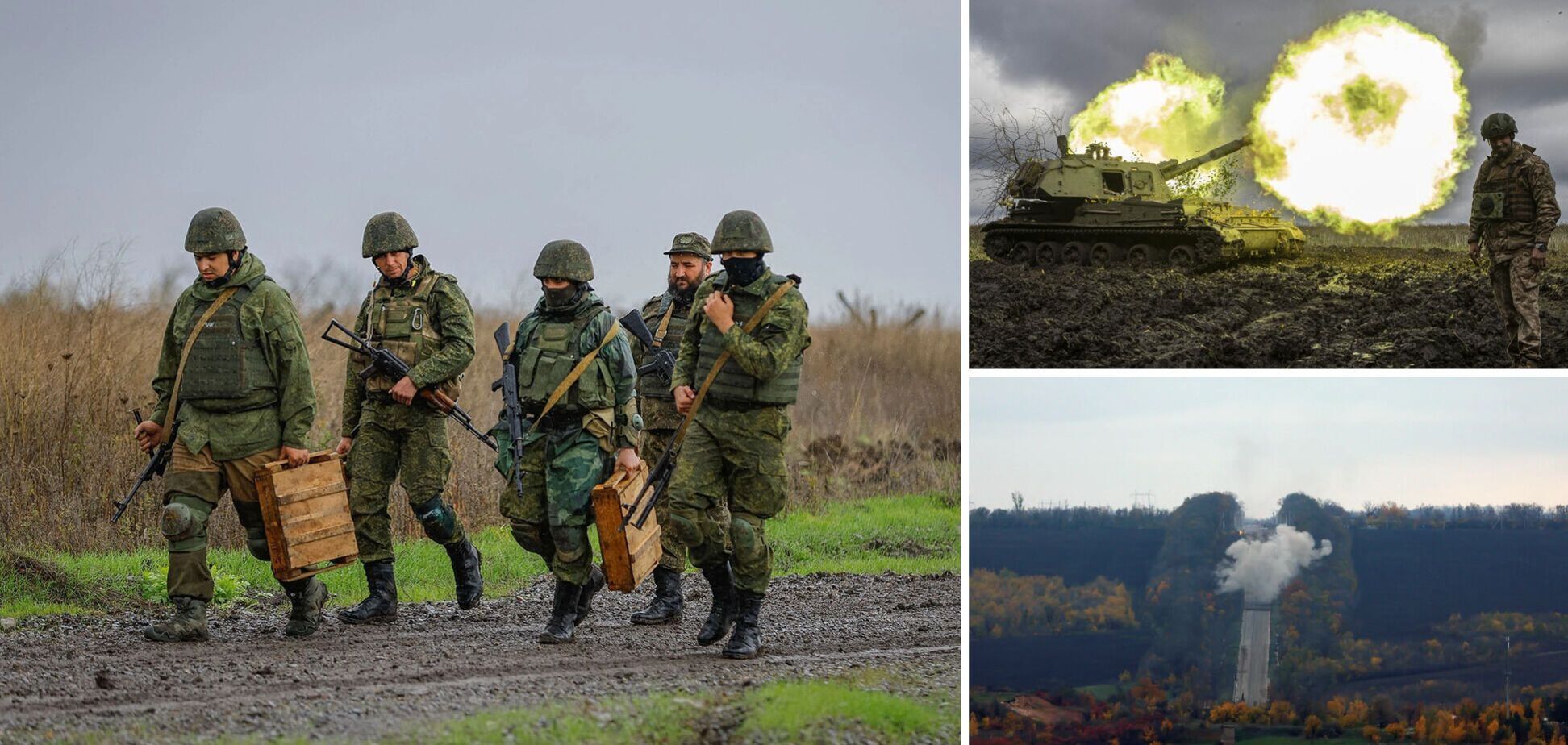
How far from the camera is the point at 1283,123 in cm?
1191

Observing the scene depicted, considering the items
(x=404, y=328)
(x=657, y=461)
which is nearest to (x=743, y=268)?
(x=657, y=461)

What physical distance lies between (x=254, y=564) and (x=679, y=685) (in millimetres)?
4616

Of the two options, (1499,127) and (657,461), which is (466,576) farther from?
(1499,127)

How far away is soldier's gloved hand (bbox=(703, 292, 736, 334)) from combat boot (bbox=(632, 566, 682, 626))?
2123 mm

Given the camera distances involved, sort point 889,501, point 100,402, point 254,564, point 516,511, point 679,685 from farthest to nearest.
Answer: point 889,501 → point 100,402 → point 254,564 → point 516,511 → point 679,685

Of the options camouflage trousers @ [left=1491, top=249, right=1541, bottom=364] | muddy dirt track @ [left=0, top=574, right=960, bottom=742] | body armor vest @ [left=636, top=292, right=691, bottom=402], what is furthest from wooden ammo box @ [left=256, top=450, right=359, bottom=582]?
camouflage trousers @ [left=1491, top=249, right=1541, bottom=364]

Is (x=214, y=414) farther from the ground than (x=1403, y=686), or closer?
farther from the ground

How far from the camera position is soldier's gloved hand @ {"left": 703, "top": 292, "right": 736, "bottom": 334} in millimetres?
7387

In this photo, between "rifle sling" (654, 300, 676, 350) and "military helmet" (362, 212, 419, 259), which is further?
"rifle sling" (654, 300, 676, 350)

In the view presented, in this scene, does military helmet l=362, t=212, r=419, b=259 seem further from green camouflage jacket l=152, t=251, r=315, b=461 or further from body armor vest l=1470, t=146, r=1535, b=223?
body armor vest l=1470, t=146, r=1535, b=223

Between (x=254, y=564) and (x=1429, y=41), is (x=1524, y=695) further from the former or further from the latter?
(x=254, y=564)

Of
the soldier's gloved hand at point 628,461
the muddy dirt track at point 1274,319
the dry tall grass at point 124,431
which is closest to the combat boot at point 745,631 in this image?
the soldier's gloved hand at point 628,461

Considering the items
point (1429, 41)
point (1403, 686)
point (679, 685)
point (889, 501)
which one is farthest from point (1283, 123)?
point (679, 685)

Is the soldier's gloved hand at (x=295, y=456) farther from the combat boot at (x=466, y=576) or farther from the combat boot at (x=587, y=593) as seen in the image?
the combat boot at (x=587, y=593)
